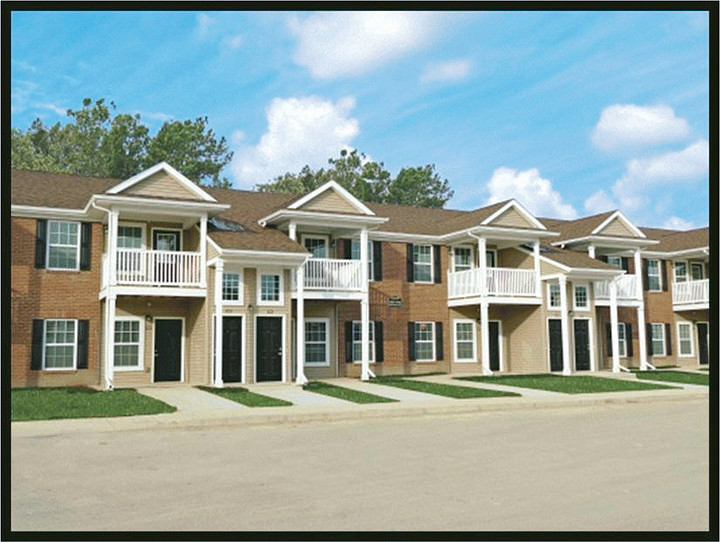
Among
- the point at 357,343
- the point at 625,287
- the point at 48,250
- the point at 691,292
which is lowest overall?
the point at 357,343

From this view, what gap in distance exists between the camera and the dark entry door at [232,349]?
21.2 m

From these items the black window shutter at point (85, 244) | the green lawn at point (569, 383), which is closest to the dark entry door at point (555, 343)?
the green lawn at point (569, 383)

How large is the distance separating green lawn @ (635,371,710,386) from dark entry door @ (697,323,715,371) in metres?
7.42

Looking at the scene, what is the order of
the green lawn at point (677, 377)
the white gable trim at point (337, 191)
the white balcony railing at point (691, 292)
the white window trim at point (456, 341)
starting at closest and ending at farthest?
the white gable trim at point (337, 191)
the green lawn at point (677, 377)
the white window trim at point (456, 341)
the white balcony railing at point (691, 292)

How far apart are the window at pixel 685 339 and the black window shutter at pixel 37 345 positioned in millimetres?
26949

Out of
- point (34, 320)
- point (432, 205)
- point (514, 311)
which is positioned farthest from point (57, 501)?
point (432, 205)

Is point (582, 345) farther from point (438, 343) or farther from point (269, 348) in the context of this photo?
point (269, 348)

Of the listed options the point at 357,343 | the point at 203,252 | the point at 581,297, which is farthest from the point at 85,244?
the point at 581,297

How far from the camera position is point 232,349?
69.8 feet

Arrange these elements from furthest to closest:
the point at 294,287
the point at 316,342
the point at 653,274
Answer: the point at 653,274, the point at 316,342, the point at 294,287

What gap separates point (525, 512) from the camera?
21.2ft

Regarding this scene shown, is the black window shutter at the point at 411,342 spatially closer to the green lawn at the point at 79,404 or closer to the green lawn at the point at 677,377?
the green lawn at the point at 677,377

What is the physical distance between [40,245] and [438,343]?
47.0 ft

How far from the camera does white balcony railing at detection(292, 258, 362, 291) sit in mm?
23359
